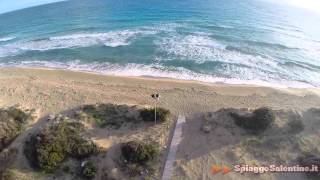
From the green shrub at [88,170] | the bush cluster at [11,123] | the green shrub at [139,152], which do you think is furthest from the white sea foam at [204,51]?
the green shrub at [88,170]

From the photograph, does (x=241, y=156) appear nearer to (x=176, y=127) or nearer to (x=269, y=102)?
(x=176, y=127)

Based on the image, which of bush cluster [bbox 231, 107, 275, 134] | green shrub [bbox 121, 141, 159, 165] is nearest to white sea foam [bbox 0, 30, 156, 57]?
bush cluster [bbox 231, 107, 275, 134]

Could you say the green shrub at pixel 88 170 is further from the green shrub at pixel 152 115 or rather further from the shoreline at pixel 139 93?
the shoreline at pixel 139 93

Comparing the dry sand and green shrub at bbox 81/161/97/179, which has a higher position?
the dry sand

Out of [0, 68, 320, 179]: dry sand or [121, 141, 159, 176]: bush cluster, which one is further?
[0, 68, 320, 179]: dry sand

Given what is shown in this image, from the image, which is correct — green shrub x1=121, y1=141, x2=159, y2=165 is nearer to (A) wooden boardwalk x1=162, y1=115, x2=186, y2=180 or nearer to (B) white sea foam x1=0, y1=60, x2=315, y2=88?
(A) wooden boardwalk x1=162, y1=115, x2=186, y2=180

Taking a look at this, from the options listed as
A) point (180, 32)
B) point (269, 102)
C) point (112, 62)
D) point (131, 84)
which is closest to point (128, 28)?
point (180, 32)
